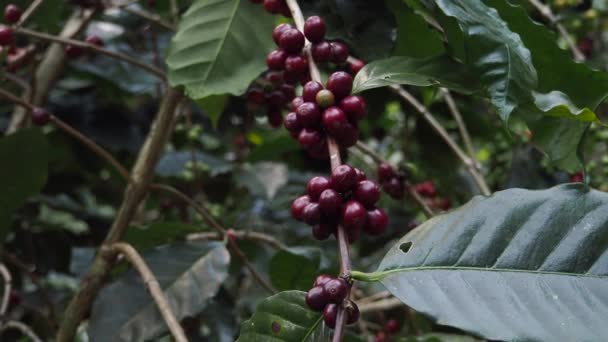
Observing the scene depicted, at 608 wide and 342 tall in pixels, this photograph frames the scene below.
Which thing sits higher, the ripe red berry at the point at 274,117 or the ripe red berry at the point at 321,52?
the ripe red berry at the point at 321,52

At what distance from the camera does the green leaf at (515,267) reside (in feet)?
1.84

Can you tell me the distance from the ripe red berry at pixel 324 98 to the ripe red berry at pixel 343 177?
0.30 ft

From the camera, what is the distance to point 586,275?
60cm

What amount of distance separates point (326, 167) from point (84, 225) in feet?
2.59

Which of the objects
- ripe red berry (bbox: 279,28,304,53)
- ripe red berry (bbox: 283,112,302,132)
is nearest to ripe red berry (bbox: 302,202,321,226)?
ripe red berry (bbox: 283,112,302,132)

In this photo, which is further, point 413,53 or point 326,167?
point 326,167

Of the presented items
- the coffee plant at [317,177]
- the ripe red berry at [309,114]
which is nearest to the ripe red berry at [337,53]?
the coffee plant at [317,177]

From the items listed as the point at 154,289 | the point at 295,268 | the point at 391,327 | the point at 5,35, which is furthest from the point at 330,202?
the point at 391,327

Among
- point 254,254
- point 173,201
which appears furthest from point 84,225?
point 254,254

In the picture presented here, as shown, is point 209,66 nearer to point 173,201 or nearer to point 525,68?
point 525,68

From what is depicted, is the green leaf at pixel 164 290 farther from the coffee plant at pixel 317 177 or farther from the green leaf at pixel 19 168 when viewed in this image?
the green leaf at pixel 19 168

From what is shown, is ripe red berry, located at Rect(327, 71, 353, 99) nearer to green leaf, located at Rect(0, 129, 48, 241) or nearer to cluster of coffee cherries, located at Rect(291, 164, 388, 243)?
cluster of coffee cherries, located at Rect(291, 164, 388, 243)

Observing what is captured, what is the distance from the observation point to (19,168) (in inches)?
50.4

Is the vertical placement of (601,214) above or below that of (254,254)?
above
